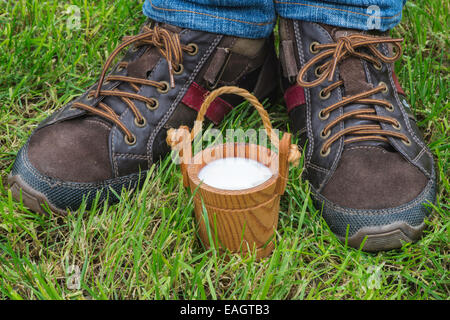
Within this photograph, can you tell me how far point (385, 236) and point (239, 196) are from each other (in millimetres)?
433

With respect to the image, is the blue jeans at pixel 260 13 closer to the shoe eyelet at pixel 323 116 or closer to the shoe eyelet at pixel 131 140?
the shoe eyelet at pixel 323 116

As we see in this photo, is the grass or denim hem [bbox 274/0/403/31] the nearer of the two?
the grass

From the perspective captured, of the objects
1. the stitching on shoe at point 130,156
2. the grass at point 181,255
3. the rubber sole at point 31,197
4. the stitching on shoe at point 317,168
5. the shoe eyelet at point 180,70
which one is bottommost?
the grass at point 181,255

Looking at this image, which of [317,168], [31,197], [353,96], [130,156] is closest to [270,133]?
[317,168]

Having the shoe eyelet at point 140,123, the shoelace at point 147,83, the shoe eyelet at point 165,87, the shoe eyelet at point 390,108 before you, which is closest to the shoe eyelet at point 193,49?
the shoelace at point 147,83

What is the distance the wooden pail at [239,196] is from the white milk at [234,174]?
14 mm

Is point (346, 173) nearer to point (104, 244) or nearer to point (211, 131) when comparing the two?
point (211, 131)

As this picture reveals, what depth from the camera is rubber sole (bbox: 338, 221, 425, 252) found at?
1.36m

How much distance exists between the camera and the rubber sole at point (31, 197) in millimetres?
1475

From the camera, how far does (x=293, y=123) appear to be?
171cm

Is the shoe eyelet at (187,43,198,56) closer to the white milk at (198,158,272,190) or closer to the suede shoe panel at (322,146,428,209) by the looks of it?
the white milk at (198,158,272,190)

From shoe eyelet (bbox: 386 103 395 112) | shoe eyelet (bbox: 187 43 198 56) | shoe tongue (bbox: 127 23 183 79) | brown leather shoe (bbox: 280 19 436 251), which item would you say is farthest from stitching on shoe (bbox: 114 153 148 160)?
shoe eyelet (bbox: 386 103 395 112)

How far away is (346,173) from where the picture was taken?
146 centimetres

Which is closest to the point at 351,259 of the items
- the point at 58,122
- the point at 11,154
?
the point at 58,122
